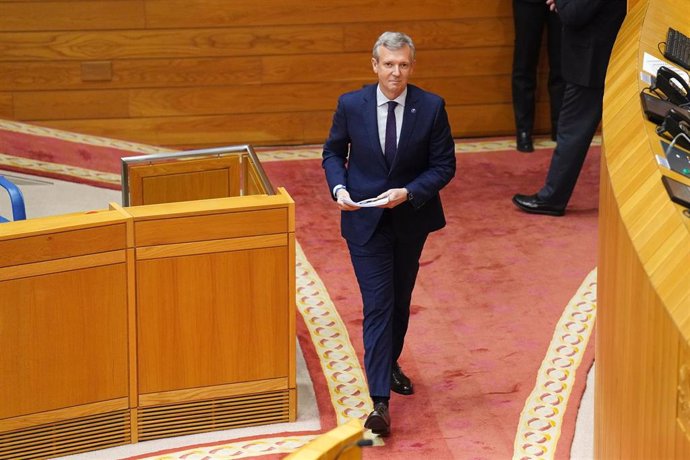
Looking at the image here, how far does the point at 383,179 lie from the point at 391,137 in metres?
0.13

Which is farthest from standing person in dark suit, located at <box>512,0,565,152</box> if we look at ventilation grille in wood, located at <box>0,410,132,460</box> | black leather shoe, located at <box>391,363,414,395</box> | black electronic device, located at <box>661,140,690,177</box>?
black electronic device, located at <box>661,140,690,177</box>

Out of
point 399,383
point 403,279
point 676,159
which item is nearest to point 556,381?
point 399,383

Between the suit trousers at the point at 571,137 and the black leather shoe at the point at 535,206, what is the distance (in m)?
0.02

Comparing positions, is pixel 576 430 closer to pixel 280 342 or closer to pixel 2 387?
pixel 280 342

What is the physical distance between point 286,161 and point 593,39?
202 centimetres

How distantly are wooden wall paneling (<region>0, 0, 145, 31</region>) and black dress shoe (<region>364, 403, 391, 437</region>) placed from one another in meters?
3.76

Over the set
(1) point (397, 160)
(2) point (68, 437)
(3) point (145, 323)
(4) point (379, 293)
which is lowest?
(2) point (68, 437)

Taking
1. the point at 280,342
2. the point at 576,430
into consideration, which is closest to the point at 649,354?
the point at 576,430

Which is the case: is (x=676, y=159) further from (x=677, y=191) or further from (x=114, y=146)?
(x=114, y=146)

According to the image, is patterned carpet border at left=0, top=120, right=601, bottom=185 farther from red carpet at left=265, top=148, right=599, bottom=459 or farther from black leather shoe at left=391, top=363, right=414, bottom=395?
black leather shoe at left=391, top=363, right=414, bottom=395

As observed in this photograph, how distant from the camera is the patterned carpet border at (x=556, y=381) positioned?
406 centimetres

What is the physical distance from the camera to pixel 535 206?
6.29 meters

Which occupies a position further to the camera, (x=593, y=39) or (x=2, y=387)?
(x=593, y=39)

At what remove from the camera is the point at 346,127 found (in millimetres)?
4078
